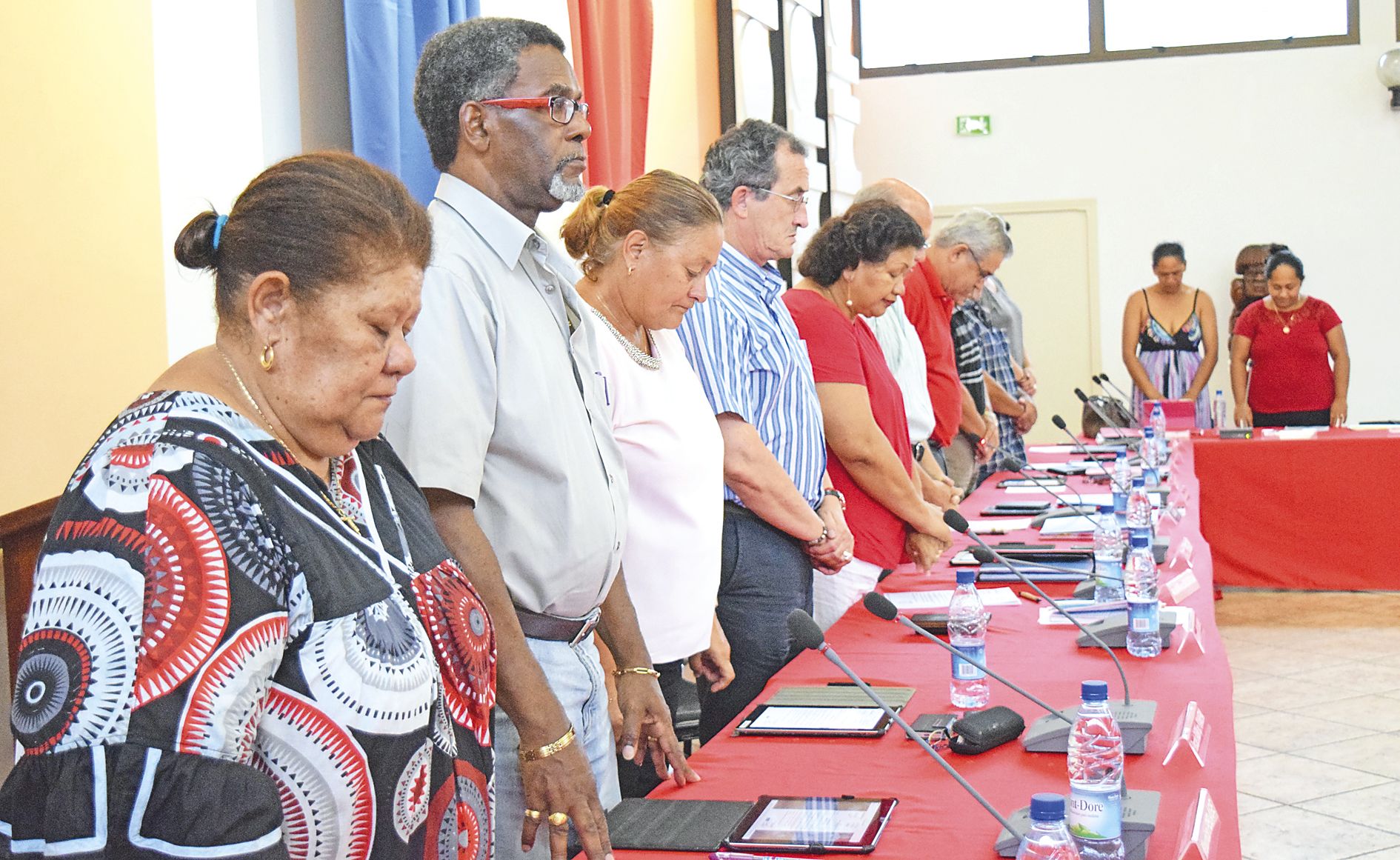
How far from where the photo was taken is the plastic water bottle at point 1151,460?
167 inches

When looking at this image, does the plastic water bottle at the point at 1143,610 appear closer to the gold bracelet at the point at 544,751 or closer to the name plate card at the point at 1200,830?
the name plate card at the point at 1200,830

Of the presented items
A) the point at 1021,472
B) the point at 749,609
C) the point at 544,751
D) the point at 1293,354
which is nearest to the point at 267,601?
the point at 544,751

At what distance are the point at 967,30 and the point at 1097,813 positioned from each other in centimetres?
758

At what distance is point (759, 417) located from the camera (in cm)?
257

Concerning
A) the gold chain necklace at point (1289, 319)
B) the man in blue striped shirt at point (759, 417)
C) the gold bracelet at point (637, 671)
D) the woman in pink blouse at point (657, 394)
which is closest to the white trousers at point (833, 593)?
the man in blue striped shirt at point (759, 417)

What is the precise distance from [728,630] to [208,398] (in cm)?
157

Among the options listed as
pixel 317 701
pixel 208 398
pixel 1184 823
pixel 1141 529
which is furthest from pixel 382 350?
pixel 1141 529

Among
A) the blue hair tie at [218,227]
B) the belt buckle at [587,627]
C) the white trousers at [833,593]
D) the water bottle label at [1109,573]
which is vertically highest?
the blue hair tie at [218,227]

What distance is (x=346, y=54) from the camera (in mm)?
2314

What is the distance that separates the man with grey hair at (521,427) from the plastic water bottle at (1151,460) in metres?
2.86

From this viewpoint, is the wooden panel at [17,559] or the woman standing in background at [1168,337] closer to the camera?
the wooden panel at [17,559]

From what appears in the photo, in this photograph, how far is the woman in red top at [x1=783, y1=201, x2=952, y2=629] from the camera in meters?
2.90

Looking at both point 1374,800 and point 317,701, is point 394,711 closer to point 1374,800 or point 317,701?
point 317,701

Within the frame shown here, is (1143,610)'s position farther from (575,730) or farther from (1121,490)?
(1121,490)
